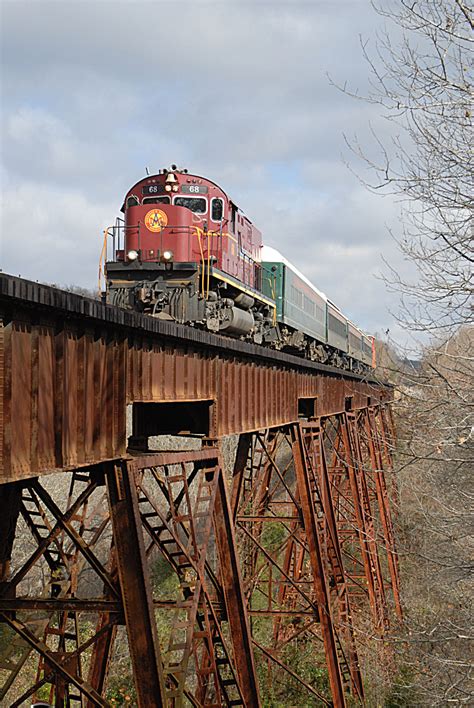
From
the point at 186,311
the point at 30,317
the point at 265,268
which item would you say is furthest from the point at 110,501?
the point at 265,268

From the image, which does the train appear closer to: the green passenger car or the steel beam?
the green passenger car

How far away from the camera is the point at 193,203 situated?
15227 mm

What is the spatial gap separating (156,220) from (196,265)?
188 centimetres

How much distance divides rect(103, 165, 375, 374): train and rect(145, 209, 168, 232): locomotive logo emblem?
19mm

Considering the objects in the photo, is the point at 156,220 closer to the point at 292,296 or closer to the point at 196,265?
the point at 196,265

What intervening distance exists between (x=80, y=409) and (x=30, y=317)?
822mm

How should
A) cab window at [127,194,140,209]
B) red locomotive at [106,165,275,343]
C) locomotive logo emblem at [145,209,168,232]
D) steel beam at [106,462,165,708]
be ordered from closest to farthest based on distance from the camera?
1. steel beam at [106,462,165,708]
2. red locomotive at [106,165,275,343]
3. locomotive logo emblem at [145,209,168,232]
4. cab window at [127,194,140,209]

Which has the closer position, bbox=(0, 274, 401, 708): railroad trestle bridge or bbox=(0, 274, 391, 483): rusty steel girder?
bbox=(0, 274, 391, 483): rusty steel girder

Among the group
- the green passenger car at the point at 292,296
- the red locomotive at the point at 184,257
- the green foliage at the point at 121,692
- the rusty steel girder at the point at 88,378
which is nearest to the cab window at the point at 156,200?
the red locomotive at the point at 184,257

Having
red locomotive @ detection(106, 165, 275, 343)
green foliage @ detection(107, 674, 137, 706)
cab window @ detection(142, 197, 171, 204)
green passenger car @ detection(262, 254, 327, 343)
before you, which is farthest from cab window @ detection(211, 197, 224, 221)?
green foliage @ detection(107, 674, 137, 706)

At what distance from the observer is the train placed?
12.9 meters

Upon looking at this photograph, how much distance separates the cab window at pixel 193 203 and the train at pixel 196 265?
2 centimetres

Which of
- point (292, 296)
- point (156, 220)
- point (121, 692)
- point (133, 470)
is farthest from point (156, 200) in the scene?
point (121, 692)

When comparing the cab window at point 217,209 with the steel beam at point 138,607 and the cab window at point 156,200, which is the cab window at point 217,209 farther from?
the steel beam at point 138,607
